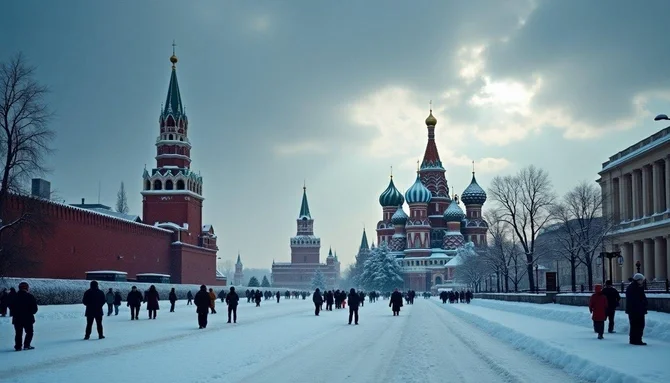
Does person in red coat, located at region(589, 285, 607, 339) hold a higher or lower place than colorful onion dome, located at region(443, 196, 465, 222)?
lower

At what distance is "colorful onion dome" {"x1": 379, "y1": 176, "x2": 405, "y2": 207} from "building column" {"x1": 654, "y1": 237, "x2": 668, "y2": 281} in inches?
3659

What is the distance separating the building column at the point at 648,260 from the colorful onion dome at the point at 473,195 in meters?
78.6

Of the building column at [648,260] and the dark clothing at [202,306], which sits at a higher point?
the building column at [648,260]

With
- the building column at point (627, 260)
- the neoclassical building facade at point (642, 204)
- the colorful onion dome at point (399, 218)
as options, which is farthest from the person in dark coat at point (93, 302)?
the colorful onion dome at point (399, 218)

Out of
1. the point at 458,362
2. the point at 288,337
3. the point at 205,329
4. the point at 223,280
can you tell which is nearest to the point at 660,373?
the point at 458,362

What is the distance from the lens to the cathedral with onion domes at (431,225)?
131375 mm

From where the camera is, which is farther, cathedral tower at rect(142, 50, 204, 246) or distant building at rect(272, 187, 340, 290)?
distant building at rect(272, 187, 340, 290)

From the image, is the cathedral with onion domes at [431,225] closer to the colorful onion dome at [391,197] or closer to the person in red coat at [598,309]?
the colorful onion dome at [391,197]

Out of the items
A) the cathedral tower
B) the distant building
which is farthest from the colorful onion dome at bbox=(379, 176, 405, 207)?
the cathedral tower

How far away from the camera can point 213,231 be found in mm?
101688

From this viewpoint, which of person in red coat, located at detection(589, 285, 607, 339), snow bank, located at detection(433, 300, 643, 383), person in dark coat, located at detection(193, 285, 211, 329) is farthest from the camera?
person in dark coat, located at detection(193, 285, 211, 329)

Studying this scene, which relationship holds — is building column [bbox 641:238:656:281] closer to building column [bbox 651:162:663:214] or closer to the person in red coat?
building column [bbox 651:162:663:214]

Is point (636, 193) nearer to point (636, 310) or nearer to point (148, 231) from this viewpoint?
point (636, 310)

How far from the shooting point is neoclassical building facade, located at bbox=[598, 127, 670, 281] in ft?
173
